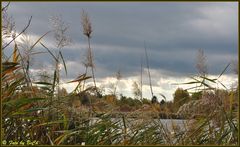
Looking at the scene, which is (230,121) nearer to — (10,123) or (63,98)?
(63,98)

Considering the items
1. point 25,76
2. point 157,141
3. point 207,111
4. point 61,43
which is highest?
point 61,43

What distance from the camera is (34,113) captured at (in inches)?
158

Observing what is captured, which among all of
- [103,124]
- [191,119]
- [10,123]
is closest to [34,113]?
[10,123]

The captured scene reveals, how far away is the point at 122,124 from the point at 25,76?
1.04 m

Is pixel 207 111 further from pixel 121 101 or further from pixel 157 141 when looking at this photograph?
pixel 121 101

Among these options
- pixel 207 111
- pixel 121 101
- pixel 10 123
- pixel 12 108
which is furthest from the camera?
pixel 121 101

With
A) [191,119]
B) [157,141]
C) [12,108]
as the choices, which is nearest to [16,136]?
[12,108]

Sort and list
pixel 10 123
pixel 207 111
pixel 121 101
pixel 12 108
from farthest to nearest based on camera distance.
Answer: pixel 121 101, pixel 207 111, pixel 10 123, pixel 12 108

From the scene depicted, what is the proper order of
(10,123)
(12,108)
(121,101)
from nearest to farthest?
(12,108) → (10,123) → (121,101)

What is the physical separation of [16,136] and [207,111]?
1.78 meters

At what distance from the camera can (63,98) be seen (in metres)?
4.20

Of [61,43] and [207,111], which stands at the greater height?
[61,43]

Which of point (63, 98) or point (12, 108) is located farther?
point (63, 98)

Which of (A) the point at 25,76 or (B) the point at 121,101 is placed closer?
(A) the point at 25,76
